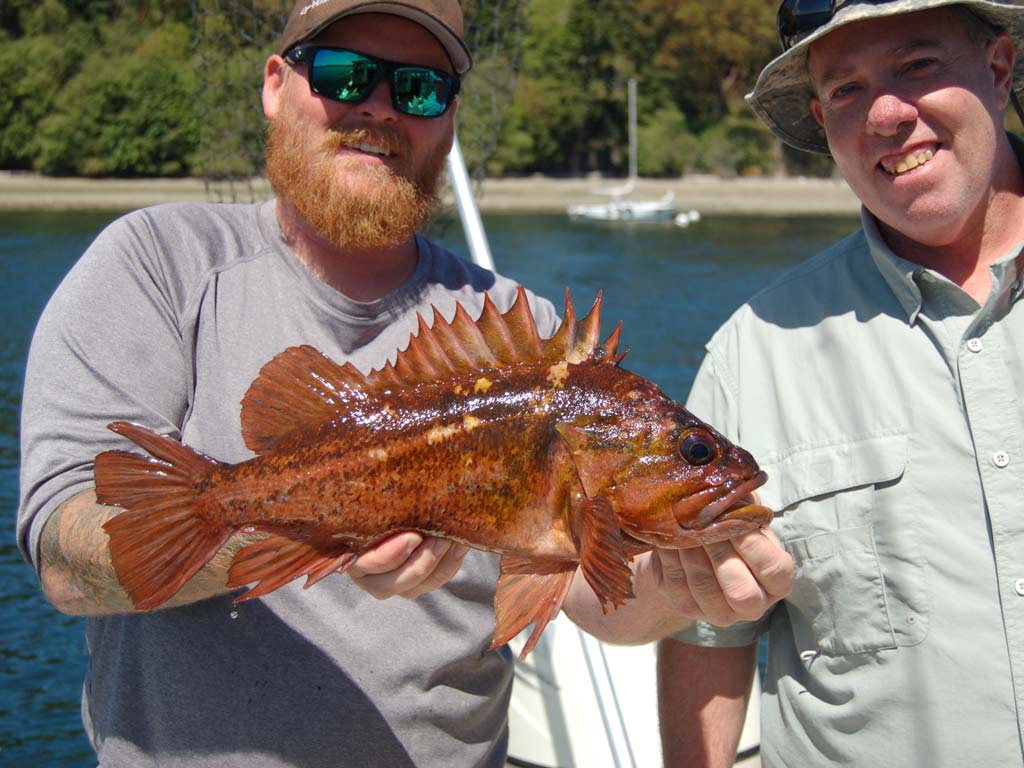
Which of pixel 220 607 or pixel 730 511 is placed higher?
pixel 730 511

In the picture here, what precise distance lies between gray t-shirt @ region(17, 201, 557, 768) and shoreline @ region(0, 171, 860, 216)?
47703 mm

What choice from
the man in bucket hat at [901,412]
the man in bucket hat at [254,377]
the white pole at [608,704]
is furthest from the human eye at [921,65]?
the white pole at [608,704]

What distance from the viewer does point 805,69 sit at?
337cm

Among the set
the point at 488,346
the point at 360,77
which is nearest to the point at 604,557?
the point at 488,346

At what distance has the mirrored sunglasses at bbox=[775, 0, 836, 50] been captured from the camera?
3.08 metres

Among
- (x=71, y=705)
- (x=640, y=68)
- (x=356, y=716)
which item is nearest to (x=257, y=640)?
(x=356, y=716)

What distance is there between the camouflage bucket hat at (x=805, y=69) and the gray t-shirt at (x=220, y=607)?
4.75 ft

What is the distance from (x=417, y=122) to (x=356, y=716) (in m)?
1.90

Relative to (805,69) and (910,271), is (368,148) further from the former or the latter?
(910,271)

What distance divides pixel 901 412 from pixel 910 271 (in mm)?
413

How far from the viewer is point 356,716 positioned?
10.3 ft

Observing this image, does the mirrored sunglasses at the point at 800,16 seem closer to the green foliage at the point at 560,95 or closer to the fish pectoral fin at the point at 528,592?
the fish pectoral fin at the point at 528,592

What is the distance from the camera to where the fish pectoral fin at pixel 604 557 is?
2.52 metres

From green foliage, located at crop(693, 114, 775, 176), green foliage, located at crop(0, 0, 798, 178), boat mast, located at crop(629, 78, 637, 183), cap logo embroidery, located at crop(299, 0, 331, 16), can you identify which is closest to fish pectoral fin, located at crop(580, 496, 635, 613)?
cap logo embroidery, located at crop(299, 0, 331, 16)
